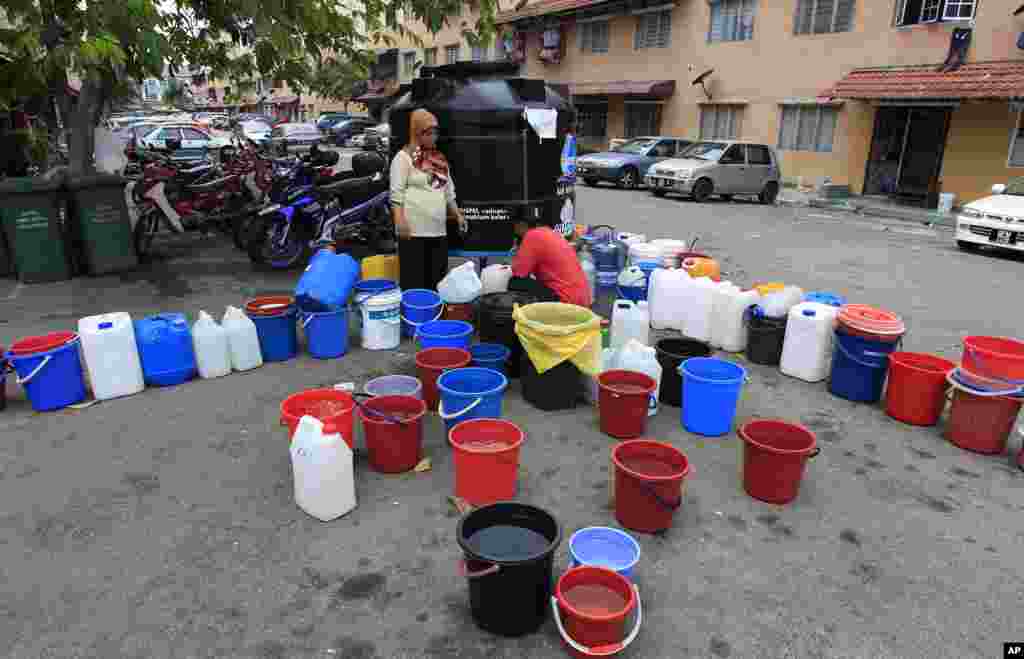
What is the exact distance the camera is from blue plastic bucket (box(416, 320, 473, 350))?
200 inches

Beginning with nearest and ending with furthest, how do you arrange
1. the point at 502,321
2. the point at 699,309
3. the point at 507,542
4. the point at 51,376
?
the point at 507,542 < the point at 51,376 < the point at 502,321 < the point at 699,309

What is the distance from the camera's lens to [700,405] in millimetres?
4406

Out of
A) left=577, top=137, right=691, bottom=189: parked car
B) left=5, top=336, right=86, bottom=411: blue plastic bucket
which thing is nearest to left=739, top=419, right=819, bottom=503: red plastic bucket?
left=5, top=336, right=86, bottom=411: blue plastic bucket

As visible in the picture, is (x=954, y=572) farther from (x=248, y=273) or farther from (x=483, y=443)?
(x=248, y=273)

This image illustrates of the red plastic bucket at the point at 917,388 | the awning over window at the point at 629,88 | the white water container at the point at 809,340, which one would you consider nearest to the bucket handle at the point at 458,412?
the white water container at the point at 809,340

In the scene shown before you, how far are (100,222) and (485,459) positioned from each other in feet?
22.9

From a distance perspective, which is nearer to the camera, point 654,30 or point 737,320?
point 737,320

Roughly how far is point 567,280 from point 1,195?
672 cm

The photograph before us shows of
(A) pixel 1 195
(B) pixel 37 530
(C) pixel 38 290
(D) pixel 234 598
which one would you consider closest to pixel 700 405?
(D) pixel 234 598

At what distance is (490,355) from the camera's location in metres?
4.88

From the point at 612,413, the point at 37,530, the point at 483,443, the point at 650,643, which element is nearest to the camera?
the point at 650,643

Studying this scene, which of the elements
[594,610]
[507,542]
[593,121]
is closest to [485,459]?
[507,542]

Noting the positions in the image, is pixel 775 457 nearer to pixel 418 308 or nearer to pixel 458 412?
pixel 458 412

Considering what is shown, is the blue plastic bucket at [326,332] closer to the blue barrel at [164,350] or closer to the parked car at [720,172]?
the blue barrel at [164,350]
